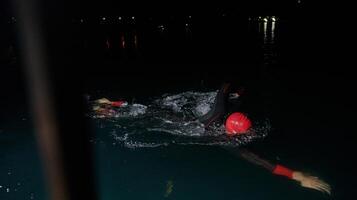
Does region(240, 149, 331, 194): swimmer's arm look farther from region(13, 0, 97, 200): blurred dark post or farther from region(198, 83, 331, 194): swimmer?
region(13, 0, 97, 200): blurred dark post

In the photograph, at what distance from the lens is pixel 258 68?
22906 millimetres

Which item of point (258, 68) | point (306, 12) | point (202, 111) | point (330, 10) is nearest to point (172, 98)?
point (202, 111)

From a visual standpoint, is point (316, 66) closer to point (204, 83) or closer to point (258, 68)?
point (258, 68)

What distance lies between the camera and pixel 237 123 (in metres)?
8.48

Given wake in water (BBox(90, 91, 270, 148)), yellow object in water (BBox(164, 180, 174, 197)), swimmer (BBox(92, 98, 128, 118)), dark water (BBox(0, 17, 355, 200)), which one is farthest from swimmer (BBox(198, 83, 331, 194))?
swimmer (BBox(92, 98, 128, 118))

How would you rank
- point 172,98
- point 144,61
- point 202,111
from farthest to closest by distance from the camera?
point 144,61, point 172,98, point 202,111

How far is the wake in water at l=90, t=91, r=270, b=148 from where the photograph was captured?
953cm

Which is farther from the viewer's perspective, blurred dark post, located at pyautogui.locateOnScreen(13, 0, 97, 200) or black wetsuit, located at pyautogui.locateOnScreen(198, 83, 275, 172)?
black wetsuit, located at pyautogui.locateOnScreen(198, 83, 275, 172)

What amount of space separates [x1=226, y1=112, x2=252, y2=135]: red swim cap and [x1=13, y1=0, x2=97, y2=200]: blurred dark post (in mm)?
7152

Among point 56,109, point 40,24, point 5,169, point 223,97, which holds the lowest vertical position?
point 5,169

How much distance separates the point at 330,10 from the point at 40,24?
8597 centimetres

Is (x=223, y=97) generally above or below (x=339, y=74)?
above

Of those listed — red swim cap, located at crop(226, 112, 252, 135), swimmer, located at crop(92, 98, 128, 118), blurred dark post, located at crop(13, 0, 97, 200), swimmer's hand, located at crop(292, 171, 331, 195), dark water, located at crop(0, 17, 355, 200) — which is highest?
blurred dark post, located at crop(13, 0, 97, 200)

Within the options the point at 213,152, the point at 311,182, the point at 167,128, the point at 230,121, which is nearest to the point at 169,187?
the point at 213,152
